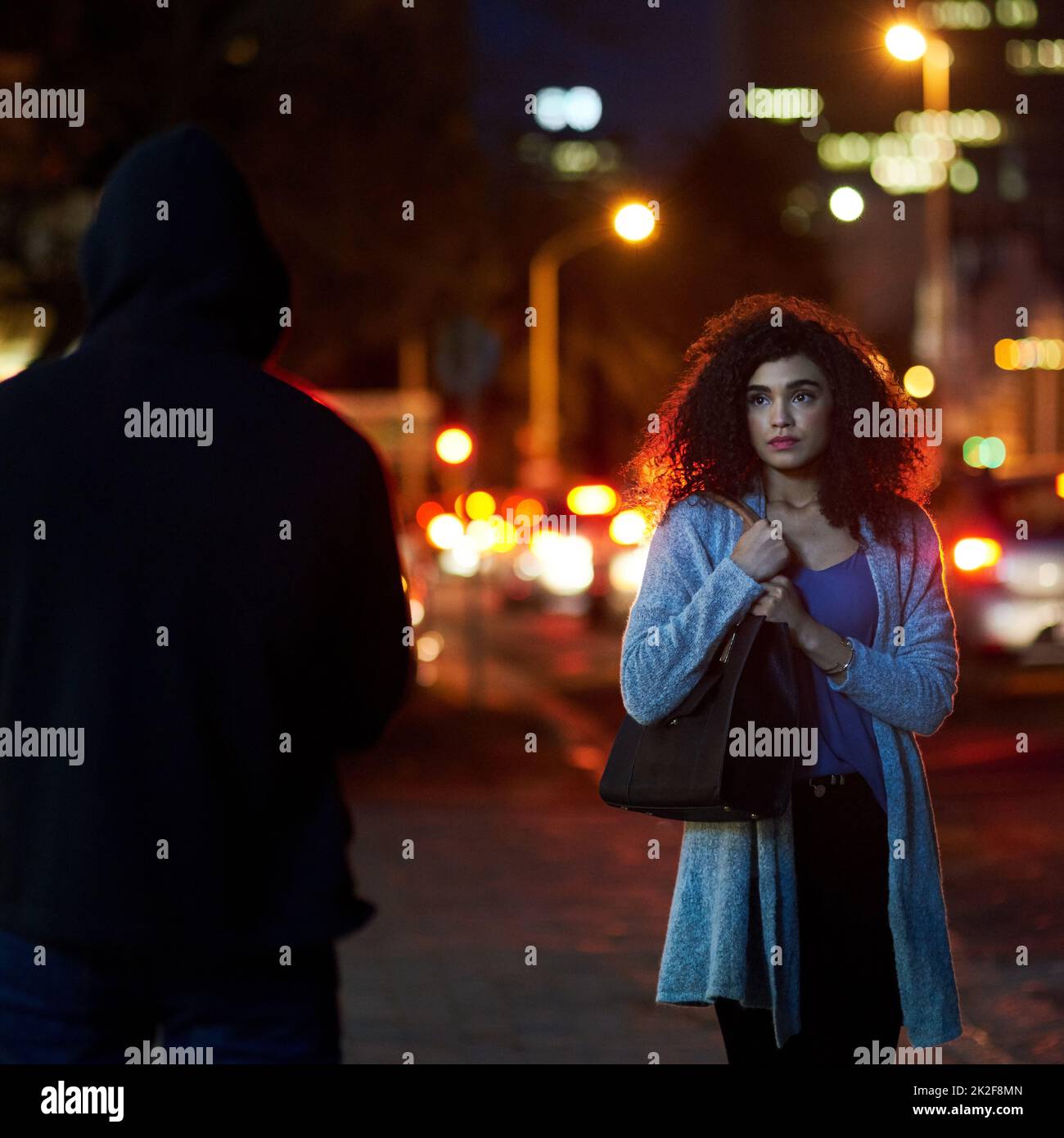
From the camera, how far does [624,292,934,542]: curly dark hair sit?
11.6ft

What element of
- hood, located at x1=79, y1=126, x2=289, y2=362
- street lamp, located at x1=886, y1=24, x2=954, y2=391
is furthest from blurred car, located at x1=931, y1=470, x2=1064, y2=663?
hood, located at x1=79, y1=126, x2=289, y2=362

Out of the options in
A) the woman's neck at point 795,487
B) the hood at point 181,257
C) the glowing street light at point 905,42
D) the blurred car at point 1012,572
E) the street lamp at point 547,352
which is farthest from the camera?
the street lamp at point 547,352

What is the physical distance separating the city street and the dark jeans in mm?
2894

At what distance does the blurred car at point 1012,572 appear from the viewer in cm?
1519

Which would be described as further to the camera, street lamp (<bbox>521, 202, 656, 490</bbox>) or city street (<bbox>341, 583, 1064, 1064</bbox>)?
street lamp (<bbox>521, 202, 656, 490</bbox>)

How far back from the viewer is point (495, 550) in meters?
31.3

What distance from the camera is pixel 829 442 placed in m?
3.55

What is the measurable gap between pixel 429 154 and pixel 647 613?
39.1 ft

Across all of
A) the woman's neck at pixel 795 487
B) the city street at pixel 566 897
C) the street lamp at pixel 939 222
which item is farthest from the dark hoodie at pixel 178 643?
the street lamp at pixel 939 222

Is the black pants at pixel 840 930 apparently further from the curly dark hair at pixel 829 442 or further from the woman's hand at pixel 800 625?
the curly dark hair at pixel 829 442

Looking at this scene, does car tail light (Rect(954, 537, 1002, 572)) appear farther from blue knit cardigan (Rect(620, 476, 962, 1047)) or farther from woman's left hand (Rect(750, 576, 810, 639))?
woman's left hand (Rect(750, 576, 810, 639))

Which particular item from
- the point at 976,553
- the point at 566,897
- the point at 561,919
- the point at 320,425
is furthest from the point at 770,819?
the point at 976,553

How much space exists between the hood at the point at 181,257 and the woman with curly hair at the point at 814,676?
3.00ft

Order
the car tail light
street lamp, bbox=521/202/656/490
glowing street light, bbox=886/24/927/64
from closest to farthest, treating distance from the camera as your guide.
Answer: glowing street light, bbox=886/24/927/64, the car tail light, street lamp, bbox=521/202/656/490
